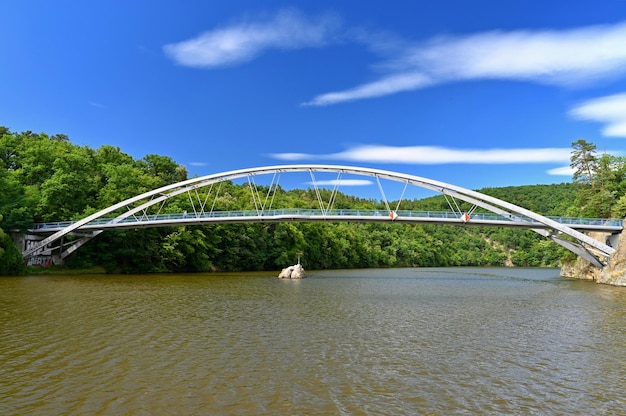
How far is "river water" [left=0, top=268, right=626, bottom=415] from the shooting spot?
9.03m

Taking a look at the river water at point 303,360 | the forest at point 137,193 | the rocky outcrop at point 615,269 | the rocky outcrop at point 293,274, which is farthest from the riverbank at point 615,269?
the rocky outcrop at point 293,274

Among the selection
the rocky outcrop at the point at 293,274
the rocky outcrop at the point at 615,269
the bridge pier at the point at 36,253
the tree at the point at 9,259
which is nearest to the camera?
the tree at the point at 9,259

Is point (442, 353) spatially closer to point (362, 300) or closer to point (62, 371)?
point (62, 371)

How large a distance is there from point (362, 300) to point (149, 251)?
1458 inches

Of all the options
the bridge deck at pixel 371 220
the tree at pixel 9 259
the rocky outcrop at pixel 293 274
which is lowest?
the rocky outcrop at pixel 293 274

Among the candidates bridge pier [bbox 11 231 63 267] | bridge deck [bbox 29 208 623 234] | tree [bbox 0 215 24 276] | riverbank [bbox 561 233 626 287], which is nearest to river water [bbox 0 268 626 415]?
tree [bbox 0 215 24 276]

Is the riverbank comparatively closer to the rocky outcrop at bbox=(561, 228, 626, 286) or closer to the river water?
the rocky outcrop at bbox=(561, 228, 626, 286)

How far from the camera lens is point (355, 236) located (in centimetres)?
10025

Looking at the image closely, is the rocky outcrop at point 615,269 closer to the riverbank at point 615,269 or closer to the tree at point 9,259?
the riverbank at point 615,269

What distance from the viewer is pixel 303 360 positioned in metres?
12.3

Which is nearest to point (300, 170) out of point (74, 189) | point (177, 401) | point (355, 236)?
point (74, 189)

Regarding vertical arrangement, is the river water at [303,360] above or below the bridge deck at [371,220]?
below

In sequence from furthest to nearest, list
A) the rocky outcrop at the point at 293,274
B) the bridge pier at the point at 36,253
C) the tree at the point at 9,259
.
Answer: the rocky outcrop at the point at 293,274 < the bridge pier at the point at 36,253 < the tree at the point at 9,259

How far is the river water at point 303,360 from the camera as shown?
9031 mm
